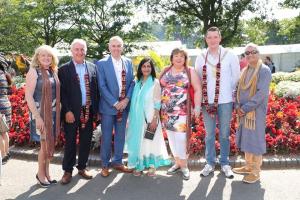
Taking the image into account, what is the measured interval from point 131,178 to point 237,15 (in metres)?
15.6

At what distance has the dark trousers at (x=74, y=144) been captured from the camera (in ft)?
19.9

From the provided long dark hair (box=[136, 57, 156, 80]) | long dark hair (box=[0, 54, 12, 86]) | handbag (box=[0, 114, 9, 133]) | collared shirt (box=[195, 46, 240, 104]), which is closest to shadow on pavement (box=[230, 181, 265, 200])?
collared shirt (box=[195, 46, 240, 104])

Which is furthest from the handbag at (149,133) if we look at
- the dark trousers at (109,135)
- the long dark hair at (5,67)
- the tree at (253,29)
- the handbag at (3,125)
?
the tree at (253,29)

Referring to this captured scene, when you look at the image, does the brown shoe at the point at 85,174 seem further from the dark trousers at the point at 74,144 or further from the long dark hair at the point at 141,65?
the long dark hair at the point at 141,65

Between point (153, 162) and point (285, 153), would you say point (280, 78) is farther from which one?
point (153, 162)

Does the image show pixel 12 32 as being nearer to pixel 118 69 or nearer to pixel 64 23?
pixel 64 23

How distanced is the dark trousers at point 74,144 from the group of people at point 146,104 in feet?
0.05

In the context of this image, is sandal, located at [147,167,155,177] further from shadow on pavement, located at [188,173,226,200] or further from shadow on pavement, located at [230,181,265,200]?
shadow on pavement, located at [230,181,265,200]

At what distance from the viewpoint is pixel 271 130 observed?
297 inches

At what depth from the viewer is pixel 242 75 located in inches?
236

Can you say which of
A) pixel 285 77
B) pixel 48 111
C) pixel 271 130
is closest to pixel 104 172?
pixel 48 111

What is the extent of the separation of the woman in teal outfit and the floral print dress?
109 mm

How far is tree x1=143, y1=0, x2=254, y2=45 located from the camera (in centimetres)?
2031

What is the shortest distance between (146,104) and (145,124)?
0.31 m
